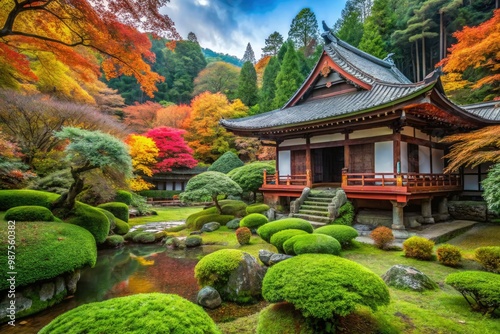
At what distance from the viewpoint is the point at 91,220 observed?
976 centimetres

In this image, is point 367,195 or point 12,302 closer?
point 12,302

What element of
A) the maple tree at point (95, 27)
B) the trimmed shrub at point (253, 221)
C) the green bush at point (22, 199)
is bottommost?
the trimmed shrub at point (253, 221)

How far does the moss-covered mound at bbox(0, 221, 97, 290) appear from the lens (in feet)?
19.0

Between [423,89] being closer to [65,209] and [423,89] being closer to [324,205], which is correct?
[324,205]

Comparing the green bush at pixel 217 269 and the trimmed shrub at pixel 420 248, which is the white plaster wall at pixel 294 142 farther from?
the green bush at pixel 217 269

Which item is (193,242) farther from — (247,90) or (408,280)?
(247,90)

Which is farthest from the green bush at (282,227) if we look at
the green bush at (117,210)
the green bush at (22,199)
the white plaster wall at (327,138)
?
the green bush at (117,210)

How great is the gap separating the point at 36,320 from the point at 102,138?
5.27 meters

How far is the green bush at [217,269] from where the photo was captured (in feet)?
19.5

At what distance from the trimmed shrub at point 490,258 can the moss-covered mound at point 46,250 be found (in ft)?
33.1

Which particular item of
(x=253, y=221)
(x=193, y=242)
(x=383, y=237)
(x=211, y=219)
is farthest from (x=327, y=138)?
(x=193, y=242)

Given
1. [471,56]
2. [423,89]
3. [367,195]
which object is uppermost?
[471,56]

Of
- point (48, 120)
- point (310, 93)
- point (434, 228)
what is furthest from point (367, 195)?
point (48, 120)

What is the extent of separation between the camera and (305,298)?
11.4 feet
